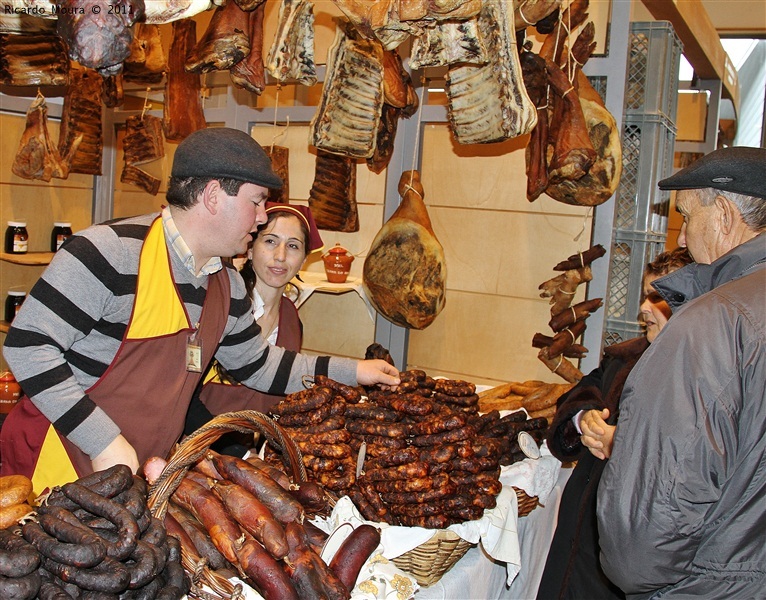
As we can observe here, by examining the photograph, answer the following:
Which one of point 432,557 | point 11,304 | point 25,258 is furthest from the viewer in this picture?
point 11,304

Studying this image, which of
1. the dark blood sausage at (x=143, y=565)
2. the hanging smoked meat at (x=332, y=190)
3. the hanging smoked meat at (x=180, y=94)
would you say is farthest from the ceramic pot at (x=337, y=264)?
the dark blood sausage at (x=143, y=565)

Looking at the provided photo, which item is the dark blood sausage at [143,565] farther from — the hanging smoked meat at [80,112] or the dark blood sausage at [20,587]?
the hanging smoked meat at [80,112]

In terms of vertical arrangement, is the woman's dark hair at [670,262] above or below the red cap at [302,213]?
below

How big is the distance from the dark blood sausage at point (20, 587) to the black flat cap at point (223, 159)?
5.43ft

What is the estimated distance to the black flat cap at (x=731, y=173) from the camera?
2.16 m

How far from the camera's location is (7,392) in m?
4.86

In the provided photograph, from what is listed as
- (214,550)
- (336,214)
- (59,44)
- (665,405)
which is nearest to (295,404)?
(214,550)

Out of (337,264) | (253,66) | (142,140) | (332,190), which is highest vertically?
(253,66)

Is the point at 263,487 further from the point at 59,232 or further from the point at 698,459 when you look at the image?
the point at 59,232

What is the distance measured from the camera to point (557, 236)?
15.6ft

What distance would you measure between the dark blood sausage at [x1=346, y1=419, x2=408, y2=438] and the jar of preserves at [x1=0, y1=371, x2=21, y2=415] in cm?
307

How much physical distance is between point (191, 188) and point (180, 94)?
8.14ft

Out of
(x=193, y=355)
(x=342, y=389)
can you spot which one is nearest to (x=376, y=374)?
(x=342, y=389)

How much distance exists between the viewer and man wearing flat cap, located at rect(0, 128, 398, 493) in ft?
8.30
